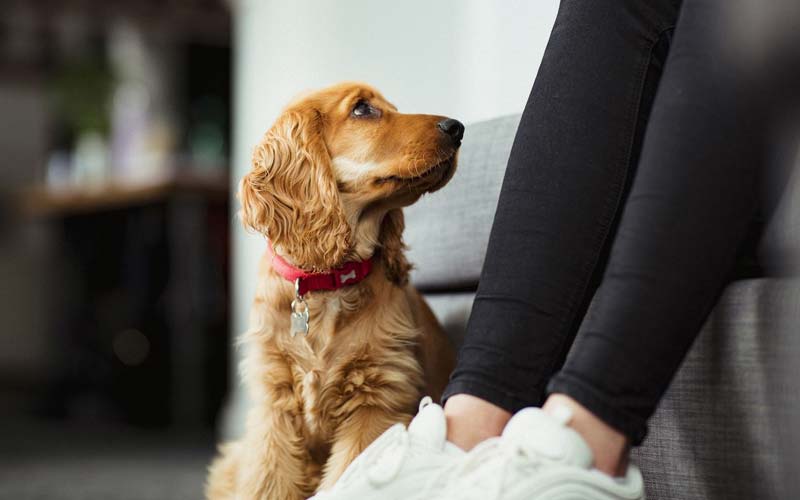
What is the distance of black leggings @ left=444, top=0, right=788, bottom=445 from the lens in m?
0.73

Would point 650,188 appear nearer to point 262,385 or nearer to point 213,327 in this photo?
point 262,385

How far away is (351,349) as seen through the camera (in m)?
1.19

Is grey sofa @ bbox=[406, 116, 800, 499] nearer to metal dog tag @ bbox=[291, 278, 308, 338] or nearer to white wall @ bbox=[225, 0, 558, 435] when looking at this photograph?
metal dog tag @ bbox=[291, 278, 308, 338]

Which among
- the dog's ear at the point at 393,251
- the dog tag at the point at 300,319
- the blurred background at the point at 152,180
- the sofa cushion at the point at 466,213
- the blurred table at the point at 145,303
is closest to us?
the dog tag at the point at 300,319

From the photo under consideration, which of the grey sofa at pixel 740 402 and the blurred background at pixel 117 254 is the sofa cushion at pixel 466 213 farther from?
the blurred background at pixel 117 254

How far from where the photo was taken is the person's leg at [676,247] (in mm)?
731

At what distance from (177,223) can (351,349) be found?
9.46 ft

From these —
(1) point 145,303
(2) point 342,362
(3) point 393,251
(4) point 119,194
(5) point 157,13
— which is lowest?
(1) point 145,303

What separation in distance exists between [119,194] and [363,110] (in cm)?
311

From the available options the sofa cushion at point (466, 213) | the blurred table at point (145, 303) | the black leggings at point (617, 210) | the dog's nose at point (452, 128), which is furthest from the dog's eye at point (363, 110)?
the blurred table at point (145, 303)

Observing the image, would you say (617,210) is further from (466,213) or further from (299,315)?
(466,213)

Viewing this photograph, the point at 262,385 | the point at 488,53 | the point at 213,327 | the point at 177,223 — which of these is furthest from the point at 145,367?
the point at 262,385

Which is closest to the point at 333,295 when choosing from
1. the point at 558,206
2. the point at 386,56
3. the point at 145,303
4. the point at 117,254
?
the point at 558,206

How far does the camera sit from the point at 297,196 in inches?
50.5
